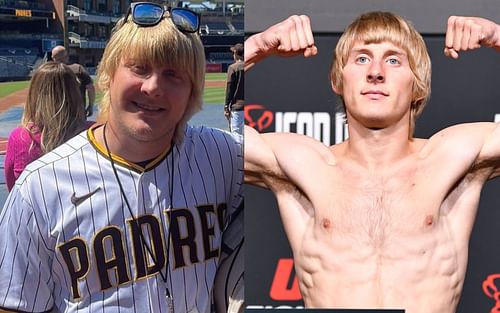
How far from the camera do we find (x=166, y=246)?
1677 millimetres

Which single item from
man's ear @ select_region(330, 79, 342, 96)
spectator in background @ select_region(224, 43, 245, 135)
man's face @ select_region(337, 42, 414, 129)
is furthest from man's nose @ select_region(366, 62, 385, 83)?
spectator in background @ select_region(224, 43, 245, 135)

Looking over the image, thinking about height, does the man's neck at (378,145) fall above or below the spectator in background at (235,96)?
below

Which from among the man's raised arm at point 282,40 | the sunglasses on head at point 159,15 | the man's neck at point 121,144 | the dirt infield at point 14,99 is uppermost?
the sunglasses on head at point 159,15

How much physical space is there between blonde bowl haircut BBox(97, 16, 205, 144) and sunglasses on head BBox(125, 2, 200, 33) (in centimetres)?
1

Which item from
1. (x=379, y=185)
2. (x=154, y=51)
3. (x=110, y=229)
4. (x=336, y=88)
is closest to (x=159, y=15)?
(x=154, y=51)

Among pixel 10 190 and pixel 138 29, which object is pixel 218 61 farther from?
pixel 10 190

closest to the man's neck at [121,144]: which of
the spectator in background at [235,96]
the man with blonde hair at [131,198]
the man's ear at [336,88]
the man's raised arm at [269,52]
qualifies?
the man with blonde hair at [131,198]

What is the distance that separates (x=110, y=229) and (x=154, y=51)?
0.47 metres

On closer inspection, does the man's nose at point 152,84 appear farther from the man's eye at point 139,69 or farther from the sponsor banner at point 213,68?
the sponsor banner at point 213,68

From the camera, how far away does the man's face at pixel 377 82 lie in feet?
6.95

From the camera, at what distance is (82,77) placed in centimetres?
161

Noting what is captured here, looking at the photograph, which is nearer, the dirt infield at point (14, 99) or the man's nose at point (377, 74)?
the dirt infield at point (14, 99)

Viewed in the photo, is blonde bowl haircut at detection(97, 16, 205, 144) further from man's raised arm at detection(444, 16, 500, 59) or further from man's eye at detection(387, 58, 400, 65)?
man's raised arm at detection(444, 16, 500, 59)

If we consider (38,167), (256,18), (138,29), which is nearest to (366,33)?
(256,18)
